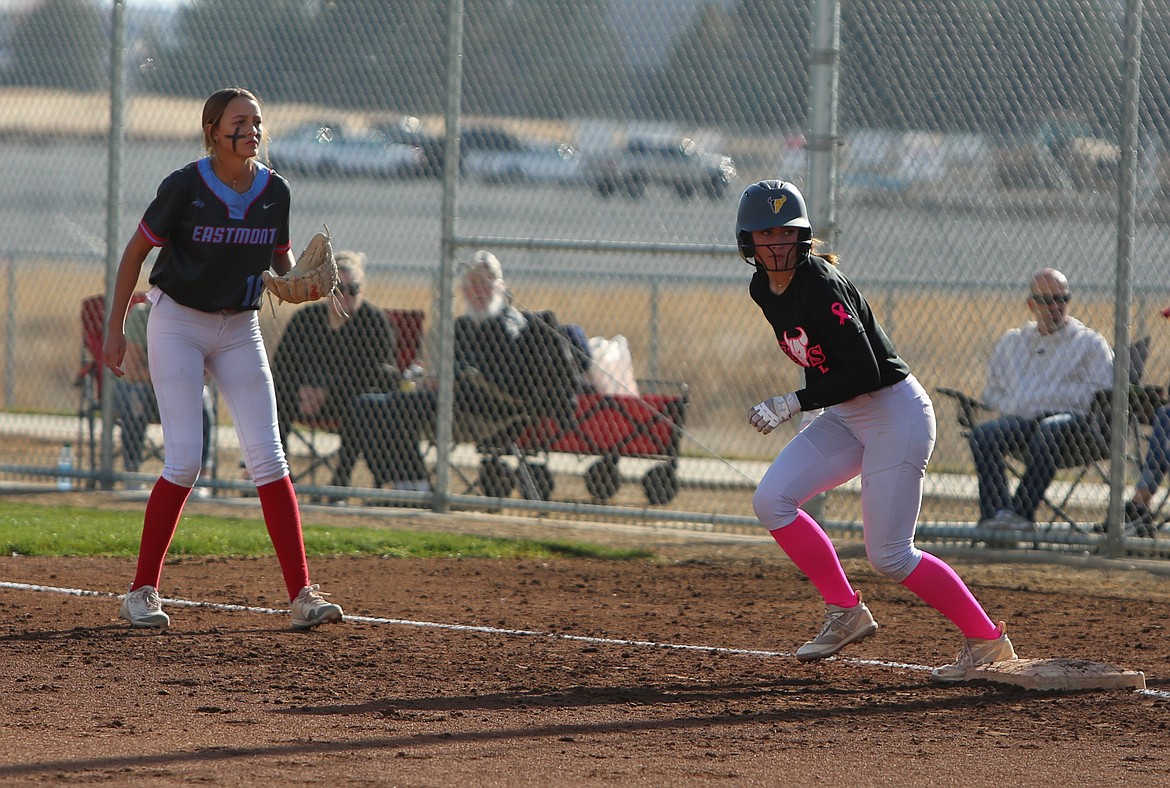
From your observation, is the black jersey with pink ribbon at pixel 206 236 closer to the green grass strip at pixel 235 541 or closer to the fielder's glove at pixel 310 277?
the fielder's glove at pixel 310 277

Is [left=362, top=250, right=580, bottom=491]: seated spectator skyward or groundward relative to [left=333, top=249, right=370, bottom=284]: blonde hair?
groundward

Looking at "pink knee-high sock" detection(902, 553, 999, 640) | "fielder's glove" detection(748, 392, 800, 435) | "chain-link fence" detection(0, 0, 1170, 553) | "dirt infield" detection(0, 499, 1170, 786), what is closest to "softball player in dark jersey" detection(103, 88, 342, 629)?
"dirt infield" detection(0, 499, 1170, 786)

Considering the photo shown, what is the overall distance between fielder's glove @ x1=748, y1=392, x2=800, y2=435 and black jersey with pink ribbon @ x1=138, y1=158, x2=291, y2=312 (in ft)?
6.91

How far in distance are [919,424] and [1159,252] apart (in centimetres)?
412

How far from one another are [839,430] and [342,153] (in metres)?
6.93

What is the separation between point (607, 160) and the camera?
A: 10094mm

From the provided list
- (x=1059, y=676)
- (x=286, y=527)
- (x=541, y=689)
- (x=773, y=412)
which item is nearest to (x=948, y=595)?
(x=1059, y=676)

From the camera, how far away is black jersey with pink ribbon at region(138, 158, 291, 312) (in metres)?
5.69

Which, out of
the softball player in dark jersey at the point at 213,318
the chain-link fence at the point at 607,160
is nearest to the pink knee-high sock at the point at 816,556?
the softball player in dark jersey at the point at 213,318

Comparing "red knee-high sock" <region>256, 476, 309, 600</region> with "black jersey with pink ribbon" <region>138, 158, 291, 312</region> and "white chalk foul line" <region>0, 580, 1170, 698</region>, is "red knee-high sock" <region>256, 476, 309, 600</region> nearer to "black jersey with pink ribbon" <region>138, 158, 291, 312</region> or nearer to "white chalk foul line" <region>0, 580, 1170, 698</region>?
"white chalk foul line" <region>0, 580, 1170, 698</region>

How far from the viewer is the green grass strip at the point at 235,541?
7.91 meters

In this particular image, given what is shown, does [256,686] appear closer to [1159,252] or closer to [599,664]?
[599,664]

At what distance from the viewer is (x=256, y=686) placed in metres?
4.98

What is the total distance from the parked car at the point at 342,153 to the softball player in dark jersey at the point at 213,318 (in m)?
4.58
